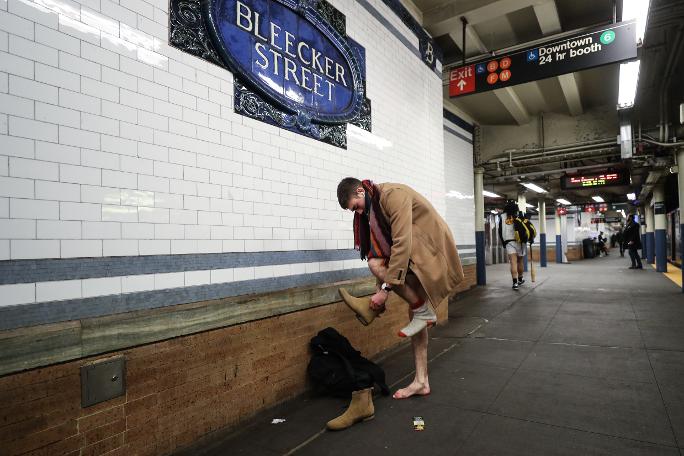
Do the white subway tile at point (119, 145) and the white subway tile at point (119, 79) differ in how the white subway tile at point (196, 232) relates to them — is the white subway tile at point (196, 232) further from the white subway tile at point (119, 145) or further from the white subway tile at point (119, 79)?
the white subway tile at point (119, 79)

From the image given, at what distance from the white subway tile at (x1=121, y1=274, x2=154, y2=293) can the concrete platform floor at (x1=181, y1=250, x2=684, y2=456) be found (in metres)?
1.04

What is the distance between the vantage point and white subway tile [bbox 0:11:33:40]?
1672 millimetres

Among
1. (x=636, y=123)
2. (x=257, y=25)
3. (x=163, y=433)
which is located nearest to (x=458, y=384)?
(x=163, y=433)

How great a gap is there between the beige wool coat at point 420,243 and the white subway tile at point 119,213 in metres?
1.59

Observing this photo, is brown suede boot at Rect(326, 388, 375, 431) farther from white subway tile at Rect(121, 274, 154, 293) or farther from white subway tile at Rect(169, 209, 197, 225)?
white subway tile at Rect(169, 209, 197, 225)

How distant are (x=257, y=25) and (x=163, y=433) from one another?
9.41 ft

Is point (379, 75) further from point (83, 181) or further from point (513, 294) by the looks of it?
point (513, 294)

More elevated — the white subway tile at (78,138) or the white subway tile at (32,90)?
the white subway tile at (32,90)

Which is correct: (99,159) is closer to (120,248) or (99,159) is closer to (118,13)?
(120,248)

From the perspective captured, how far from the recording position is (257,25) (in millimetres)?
2924

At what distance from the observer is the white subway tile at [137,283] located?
2.04 meters

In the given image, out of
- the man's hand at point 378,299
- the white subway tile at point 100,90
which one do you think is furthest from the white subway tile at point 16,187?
the man's hand at point 378,299

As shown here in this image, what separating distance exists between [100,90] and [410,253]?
2085 millimetres

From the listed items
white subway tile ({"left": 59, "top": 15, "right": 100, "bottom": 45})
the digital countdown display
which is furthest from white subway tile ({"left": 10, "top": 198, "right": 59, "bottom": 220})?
the digital countdown display
